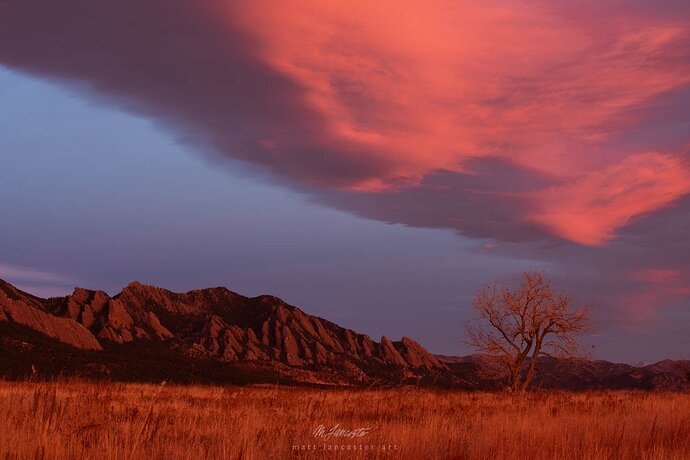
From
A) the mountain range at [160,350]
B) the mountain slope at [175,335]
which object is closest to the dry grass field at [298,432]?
the mountain range at [160,350]

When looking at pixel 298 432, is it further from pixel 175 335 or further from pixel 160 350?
pixel 175 335

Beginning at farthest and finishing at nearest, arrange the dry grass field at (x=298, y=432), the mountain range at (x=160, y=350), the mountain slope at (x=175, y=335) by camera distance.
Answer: the mountain slope at (x=175, y=335)
the mountain range at (x=160, y=350)
the dry grass field at (x=298, y=432)

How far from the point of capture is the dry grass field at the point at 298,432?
25.6 ft

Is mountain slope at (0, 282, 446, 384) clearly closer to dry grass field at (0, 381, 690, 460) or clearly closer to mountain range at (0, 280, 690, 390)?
mountain range at (0, 280, 690, 390)

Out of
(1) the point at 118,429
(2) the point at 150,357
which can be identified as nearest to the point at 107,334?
(2) the point at 150,357

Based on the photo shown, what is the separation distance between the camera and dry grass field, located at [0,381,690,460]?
307 inches

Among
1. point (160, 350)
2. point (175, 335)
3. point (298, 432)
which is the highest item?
point (298, 432)

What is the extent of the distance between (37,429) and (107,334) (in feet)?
530

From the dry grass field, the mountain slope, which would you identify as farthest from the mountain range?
the dry grass field

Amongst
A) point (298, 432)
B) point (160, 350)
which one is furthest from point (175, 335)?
point (298, 432)

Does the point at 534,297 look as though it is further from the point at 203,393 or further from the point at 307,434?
the point at 307,434

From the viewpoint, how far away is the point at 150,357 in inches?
5743

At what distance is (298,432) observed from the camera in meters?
10.4

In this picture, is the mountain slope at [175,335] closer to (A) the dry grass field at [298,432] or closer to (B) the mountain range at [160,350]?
(B) the mountain range at [160,350]
